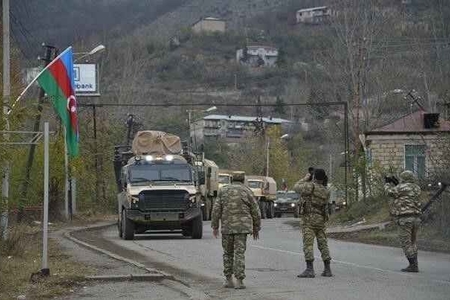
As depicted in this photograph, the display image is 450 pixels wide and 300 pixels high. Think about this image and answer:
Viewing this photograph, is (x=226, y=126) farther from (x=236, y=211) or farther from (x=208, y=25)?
(x=236, y=211)

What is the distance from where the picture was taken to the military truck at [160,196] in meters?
28.3

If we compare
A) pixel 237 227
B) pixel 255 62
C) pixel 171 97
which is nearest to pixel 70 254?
pixel 237 227

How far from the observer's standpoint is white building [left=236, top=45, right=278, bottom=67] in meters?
148

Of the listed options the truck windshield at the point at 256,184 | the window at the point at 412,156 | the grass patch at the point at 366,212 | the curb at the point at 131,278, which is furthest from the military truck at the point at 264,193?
the curb at the point at 131,278

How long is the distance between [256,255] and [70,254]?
438 centimetres

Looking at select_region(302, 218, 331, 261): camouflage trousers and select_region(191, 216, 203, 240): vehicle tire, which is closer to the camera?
select_region(302, 218, 331, 261): camouflage trousers

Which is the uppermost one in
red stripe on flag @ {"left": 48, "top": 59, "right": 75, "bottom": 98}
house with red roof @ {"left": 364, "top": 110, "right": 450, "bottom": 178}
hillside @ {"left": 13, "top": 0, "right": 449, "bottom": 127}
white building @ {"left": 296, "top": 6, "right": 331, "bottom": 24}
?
white building @ {"left": 296, "top": 6, "right": 331, "bottom": 24}

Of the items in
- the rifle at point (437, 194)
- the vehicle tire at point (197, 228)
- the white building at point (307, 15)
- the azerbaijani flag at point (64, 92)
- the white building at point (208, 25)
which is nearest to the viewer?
the azerbaijani flag at point (64, 92)

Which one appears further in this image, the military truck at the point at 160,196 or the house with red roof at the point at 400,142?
the house with red roof at the point at 400,142

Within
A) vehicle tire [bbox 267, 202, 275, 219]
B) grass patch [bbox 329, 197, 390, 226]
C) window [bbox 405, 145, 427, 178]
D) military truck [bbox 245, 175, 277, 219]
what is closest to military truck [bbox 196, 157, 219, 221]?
military truck [bbox 245, 175, 277, 219]

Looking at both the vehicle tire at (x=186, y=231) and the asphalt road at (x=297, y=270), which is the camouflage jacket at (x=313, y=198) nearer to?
the asphalt road at (x=297, y=270)

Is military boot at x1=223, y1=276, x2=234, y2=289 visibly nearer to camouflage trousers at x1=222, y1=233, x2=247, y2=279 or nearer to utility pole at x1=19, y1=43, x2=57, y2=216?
camouflage trousers at x1=222, y1=233, x2=247, y2=279

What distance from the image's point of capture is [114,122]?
200 feet

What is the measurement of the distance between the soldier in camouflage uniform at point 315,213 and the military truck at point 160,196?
12.7 metres
